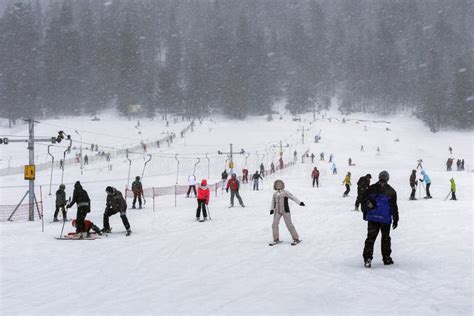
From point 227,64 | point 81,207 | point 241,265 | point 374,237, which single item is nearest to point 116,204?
point 81,207

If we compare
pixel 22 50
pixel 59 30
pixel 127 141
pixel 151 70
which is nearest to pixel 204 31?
pixel 151 70

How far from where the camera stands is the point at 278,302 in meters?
6.43

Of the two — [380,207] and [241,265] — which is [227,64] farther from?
[380,207]

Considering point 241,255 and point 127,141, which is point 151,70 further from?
point 241,255

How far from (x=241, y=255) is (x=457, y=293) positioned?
4.48 meters

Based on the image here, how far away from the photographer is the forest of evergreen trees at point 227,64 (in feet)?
298

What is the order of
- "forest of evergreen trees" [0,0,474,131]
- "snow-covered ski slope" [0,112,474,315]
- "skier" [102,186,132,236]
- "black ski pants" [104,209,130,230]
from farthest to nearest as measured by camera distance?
"forest of evergreen trees" [0,0,474,131], "black ski pants" [104,209,130,230], "skier" [102,186,132,236], "snow-covered ski slope" [0,112,474,315]

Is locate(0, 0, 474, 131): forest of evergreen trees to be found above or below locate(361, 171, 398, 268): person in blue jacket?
above

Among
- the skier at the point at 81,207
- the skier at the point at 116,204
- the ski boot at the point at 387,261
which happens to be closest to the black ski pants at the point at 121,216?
the skier at the point at 116,204

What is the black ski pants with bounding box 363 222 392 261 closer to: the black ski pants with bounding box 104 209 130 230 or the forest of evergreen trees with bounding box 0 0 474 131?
the black ski pants with bounding box 104 209 130 230

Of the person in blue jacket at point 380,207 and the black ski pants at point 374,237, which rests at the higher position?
the person in blue jacket at point 380,207

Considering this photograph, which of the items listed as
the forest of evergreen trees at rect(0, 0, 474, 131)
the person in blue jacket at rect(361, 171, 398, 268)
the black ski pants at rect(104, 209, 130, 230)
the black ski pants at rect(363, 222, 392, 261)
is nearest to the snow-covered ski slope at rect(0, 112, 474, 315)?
the black ski pants at rect(363, 222, 392, 261)

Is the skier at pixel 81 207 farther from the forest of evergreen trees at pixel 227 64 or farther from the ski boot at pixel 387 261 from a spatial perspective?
the forest of evergreen trees at pixel 227 64

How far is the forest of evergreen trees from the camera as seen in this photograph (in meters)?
90.9
